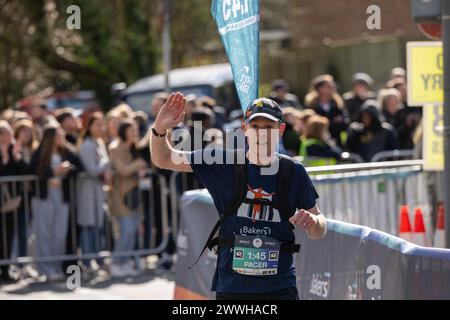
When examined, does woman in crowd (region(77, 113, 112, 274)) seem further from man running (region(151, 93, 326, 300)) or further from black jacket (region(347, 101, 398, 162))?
man running (region(151, 93, 326, 300))

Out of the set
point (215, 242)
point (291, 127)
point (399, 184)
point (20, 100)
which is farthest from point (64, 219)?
point (20, 100)

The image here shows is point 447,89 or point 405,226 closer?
point 447,89

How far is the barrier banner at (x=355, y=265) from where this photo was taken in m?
5.76

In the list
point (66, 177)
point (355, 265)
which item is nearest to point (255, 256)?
point (355, 265)

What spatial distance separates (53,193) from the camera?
1229 cm

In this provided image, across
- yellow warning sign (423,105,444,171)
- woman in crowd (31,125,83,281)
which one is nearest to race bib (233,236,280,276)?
Answer: yellow warning sign (423,105,444,171)

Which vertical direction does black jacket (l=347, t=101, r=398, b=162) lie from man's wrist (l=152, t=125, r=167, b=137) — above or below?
below

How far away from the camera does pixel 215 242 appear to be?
5766 mm

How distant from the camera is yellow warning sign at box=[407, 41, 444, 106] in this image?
9.52 meters

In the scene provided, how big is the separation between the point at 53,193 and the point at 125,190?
876 millimetres

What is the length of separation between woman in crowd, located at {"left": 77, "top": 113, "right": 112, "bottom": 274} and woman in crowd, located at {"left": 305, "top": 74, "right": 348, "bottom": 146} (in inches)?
134

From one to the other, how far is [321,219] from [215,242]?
24.2 inches

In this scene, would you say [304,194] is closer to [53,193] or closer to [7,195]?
[53,193]
